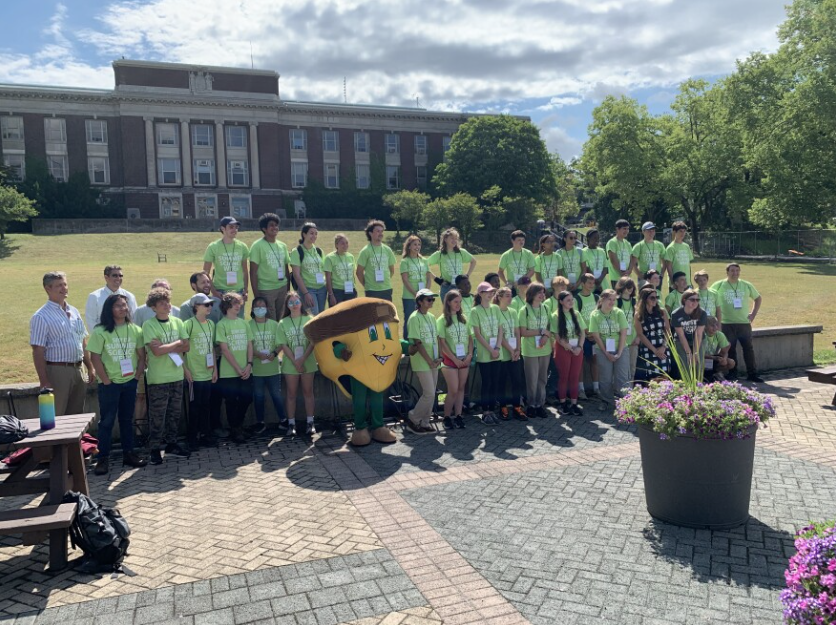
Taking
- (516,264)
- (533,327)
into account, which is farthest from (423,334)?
(516,264)

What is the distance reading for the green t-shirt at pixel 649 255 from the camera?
11688 millimetres

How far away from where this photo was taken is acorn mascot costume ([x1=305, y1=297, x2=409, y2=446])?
791 centimetres

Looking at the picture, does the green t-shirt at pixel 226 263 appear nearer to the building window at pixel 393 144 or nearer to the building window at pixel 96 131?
the building window at pixel 96 131

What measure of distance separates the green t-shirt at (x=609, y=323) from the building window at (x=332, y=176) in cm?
6317

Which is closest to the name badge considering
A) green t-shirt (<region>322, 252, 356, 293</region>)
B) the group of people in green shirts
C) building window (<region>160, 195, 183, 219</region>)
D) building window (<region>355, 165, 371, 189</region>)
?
the group of people in green shirts

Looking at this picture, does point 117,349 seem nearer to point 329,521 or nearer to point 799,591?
point 329,521

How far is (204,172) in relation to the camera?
65.9 meters

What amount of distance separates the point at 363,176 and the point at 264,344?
65002 millimetres

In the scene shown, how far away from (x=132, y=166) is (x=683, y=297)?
62648 millimetres

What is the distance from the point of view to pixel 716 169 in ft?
146

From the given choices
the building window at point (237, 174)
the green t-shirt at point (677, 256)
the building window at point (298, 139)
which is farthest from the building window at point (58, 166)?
the green t-shirt at point (677, 256)

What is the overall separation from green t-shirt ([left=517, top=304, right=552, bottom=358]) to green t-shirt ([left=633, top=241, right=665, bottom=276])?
3.24m

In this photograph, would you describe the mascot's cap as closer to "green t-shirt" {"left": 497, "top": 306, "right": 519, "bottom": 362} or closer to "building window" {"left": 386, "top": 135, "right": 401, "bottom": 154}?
"green t-shirt" {"left": 497, "top": 306, "right": 519, "bottom": 362}

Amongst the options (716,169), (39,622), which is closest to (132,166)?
(716,169)
